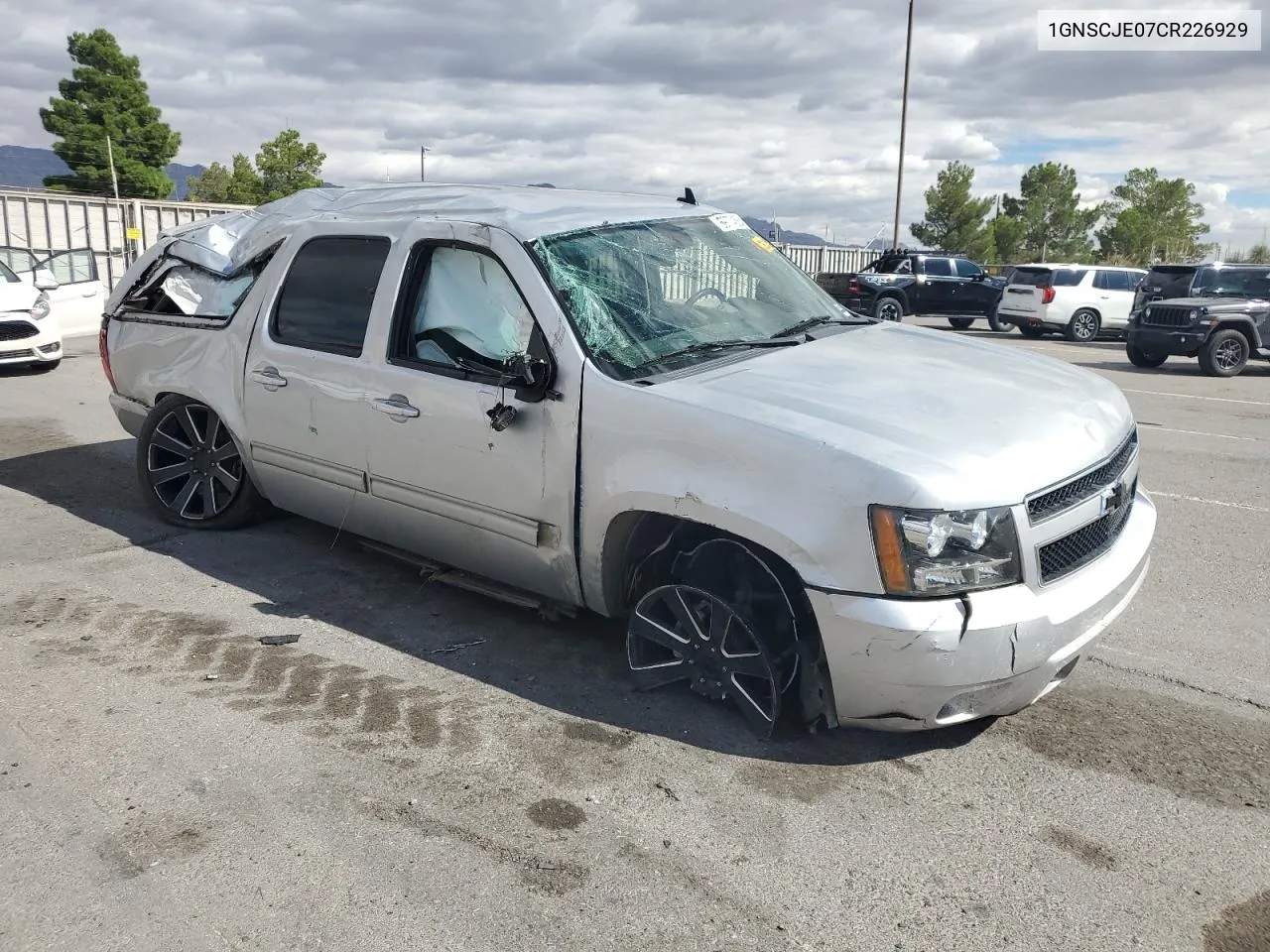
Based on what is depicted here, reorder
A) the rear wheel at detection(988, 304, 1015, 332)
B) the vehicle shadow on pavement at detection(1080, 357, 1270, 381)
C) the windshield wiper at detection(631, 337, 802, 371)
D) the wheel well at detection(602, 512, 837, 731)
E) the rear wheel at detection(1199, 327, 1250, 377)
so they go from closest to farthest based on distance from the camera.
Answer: the wheel well at detection(602, 512, 837, 731), the windshield wiper at detection(631, 337, 802, 371), the rear wheel at detection(1199, 327, 1250, 377), the vehicle shadow on pavement at detection(1080, 357, 1270, 381), the rear wheel at detection(988, 304, 1015, 332)

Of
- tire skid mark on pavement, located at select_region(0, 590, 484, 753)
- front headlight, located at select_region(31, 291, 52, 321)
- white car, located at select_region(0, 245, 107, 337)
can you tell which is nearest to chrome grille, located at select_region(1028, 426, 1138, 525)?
→ tire skid mark on pavement, located at select_region(0, 590, 484, 753)

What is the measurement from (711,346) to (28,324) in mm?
11142

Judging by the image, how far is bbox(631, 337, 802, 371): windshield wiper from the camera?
12.7 feet

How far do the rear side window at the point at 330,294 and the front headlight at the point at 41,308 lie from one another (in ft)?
30.2

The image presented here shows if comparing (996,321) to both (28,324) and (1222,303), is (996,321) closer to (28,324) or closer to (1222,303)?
(1222,303)

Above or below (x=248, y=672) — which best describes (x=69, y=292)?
above

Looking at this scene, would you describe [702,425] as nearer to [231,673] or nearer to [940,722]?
[940,722]

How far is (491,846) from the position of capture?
9.78 feet

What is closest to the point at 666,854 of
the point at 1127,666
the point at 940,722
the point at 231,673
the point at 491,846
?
the point at 491,846

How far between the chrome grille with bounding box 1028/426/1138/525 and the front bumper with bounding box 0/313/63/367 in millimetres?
12275

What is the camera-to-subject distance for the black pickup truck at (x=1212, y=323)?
16062 mm

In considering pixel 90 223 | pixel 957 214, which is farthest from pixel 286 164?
pixel 957 214

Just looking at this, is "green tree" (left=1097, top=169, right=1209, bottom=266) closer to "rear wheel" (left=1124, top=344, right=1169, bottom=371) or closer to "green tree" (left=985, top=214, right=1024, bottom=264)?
"green tree" (left=985, top=214, right=1024, bottom=264)

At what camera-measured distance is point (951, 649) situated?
305cm
